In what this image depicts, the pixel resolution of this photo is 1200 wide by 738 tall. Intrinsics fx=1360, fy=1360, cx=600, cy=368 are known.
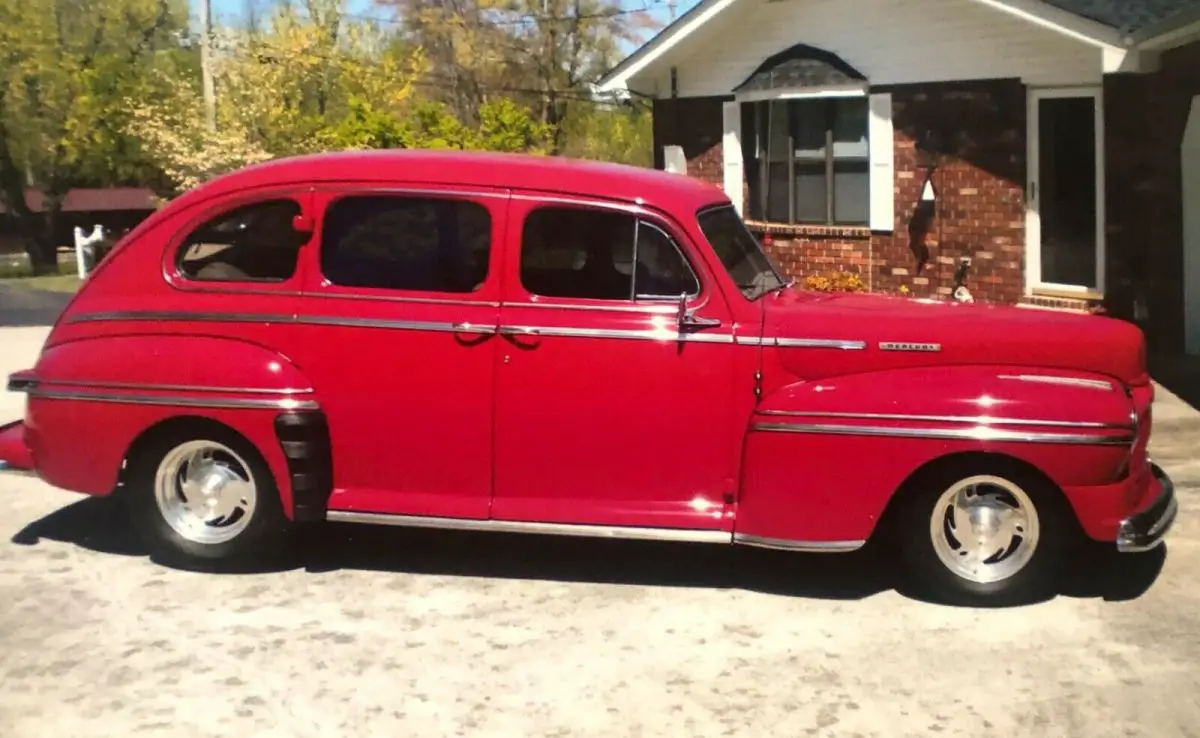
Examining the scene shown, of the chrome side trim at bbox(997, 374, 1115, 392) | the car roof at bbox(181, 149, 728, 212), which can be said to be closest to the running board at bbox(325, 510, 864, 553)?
Result: the chrome side trim at bbox(997, 374, 1115, 392)

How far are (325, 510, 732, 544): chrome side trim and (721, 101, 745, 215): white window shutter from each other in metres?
10.6

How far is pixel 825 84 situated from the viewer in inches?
596

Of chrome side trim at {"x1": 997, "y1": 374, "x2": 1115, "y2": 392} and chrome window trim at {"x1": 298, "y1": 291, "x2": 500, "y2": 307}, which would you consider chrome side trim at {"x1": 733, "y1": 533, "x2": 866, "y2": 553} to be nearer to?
chrome side trim at {"x1": 997, "y1": 374, "x2": 1115, "y2": 392}

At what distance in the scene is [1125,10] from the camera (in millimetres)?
11797

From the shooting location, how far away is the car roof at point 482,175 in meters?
6.18

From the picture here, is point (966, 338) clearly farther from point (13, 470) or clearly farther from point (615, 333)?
point (13, 470)

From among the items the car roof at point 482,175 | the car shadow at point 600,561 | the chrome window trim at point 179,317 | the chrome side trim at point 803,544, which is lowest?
the car shadow at point 600,561

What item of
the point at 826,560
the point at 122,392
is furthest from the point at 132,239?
the point at 826,560

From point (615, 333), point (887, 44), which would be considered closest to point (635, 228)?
point (615, 333)

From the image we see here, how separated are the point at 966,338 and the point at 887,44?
373 inches

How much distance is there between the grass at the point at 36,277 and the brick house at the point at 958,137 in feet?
49.4

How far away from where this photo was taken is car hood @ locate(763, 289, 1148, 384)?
227 inches

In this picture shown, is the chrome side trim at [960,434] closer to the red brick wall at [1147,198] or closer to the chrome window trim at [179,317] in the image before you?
the chrome window trim at [179,317]

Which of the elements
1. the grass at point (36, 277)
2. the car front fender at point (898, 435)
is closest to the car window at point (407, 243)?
the car front fender at point (898, 435)
